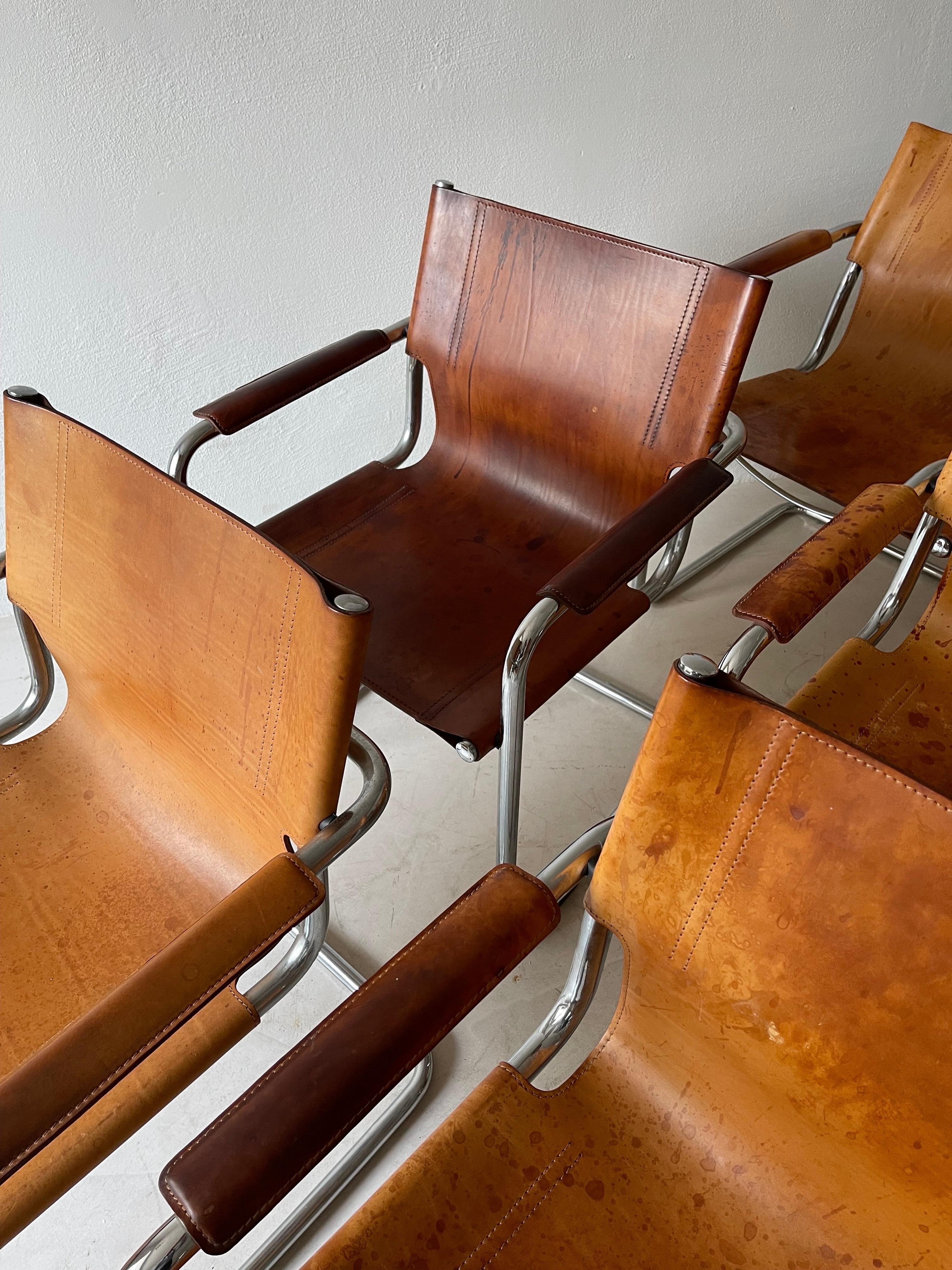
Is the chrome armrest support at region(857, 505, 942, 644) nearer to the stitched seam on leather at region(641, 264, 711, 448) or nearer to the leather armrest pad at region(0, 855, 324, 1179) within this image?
the stitched seam on leather at region(641, 264, 711, 448)

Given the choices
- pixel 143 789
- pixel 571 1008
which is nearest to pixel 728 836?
pixel 571 1008

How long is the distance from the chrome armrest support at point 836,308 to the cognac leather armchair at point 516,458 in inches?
26.5

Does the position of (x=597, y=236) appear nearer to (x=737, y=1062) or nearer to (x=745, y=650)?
(x=745, y=650)

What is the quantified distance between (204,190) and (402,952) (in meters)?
1.40

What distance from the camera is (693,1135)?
799 mm

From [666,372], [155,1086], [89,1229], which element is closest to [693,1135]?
[155,1086]

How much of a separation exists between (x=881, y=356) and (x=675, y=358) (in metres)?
0.83

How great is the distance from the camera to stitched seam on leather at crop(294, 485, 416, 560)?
1.43 meters

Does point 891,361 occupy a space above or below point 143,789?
above

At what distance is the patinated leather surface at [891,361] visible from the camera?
1.69m

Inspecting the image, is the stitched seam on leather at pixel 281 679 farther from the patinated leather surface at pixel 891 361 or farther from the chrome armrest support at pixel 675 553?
the patinated leather surface at pixel 891 361

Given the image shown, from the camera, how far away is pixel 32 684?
3.80 feet

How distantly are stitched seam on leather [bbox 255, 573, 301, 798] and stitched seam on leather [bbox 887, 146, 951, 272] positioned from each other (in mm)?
1580

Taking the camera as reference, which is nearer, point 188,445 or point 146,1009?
point 146,1009
